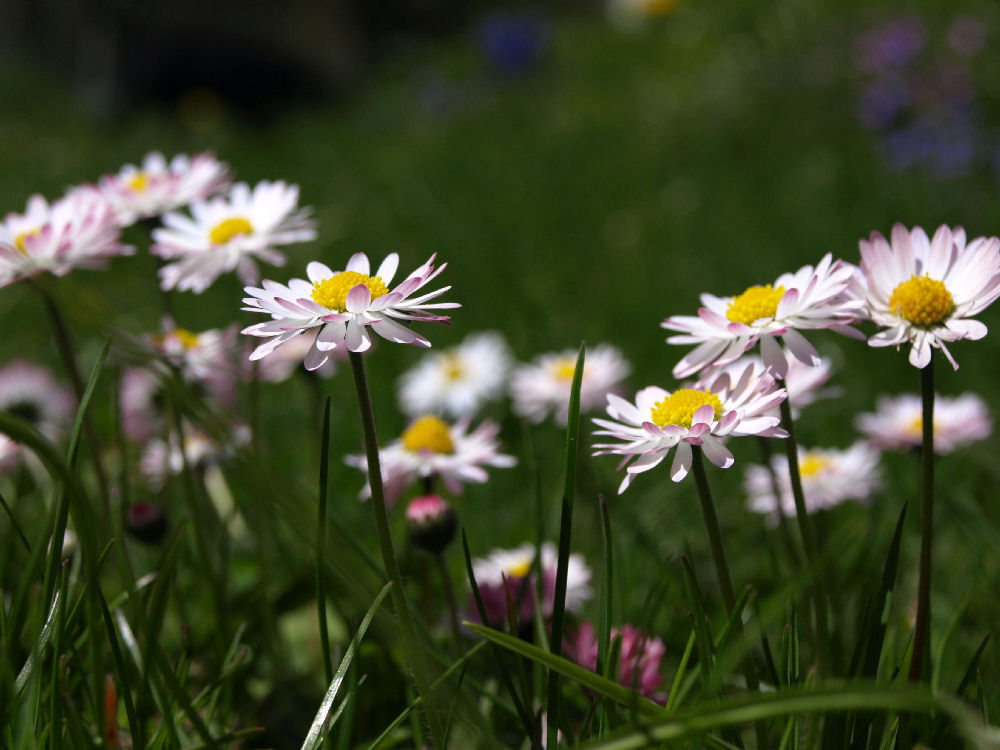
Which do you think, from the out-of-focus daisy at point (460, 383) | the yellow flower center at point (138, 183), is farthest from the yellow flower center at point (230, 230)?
the out-of-focus daisy at point (460, 383)

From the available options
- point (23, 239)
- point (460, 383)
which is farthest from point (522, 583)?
point (460, 383)

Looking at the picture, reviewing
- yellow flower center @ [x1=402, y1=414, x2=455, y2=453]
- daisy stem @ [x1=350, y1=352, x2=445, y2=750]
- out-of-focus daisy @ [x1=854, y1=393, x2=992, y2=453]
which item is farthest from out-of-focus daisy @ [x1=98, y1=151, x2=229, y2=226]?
out-of-focus daisy @ [x1=854, y1=393, x2=992, y2=453]

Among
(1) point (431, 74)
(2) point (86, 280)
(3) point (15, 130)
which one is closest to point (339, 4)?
(1) point (431, 74)

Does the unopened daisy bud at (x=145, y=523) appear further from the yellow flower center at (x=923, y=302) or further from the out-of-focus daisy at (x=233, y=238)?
the yellow flower center at (x=923, y=302)

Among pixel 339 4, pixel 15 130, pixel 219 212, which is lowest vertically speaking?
pixel 219 212

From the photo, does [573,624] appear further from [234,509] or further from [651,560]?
[234,509]

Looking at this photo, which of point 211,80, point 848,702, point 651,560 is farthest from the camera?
point 211,80

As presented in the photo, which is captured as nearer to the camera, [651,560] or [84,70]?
[651,560]
